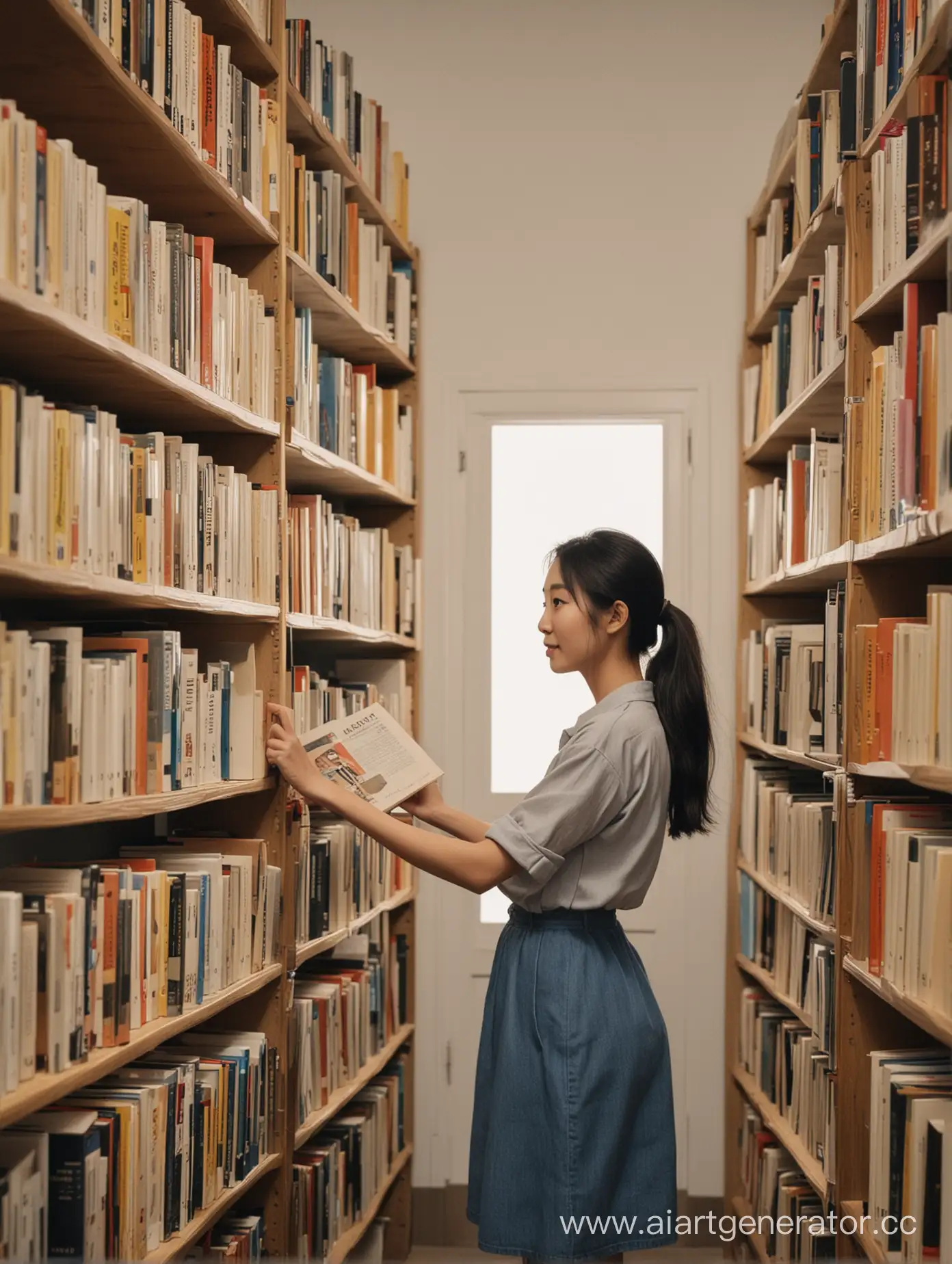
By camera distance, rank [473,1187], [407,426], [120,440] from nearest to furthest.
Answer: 1. [120,440]
2. [473,1187]
3. [407,426]

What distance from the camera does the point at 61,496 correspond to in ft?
5.73

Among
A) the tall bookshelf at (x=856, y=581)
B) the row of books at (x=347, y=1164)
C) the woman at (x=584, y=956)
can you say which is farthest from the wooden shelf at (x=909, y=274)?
the row of books at (x=347, y=1164)

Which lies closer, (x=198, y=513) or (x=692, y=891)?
(x=198, y=513)

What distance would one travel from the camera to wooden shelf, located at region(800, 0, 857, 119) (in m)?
2.77

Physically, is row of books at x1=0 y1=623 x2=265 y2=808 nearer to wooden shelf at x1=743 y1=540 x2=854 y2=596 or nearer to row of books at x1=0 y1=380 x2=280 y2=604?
row of books at x1=0 y1=380 x2=280 y2=604

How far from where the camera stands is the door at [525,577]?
4.19 m

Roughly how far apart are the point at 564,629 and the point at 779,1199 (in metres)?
1.77

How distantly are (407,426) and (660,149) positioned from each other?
1209mm

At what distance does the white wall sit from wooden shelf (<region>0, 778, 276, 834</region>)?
1.89 m

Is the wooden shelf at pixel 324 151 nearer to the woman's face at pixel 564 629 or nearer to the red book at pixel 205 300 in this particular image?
the red book at pixel 205 300

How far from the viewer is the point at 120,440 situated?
202cm

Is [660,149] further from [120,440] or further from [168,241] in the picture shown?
[120,440]

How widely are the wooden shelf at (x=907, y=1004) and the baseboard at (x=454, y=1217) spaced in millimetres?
2005

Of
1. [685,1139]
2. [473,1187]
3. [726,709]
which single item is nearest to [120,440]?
[473,1187]
